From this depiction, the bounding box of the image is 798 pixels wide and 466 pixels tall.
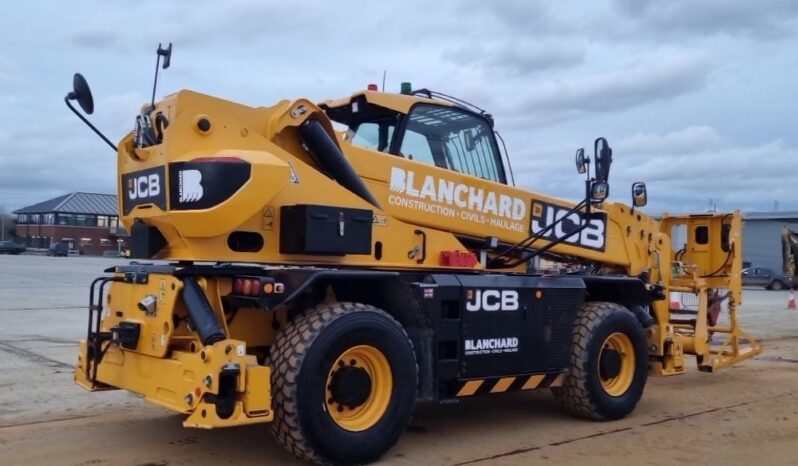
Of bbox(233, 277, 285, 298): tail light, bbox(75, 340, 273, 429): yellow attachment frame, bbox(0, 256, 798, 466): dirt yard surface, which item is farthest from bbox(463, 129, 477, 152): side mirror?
bbox(75, 340, 273, 429): yellow attachment frame


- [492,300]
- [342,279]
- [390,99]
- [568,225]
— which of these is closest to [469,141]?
[390,99]

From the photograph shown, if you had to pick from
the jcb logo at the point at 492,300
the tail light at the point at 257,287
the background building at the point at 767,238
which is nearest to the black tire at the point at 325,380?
the tail light at the point at 257,287

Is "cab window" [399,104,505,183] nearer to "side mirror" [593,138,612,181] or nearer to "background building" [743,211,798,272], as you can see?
"side mirror" [593,138,612,181]

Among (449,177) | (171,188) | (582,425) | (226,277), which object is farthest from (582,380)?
(171,188)

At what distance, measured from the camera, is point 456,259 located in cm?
711

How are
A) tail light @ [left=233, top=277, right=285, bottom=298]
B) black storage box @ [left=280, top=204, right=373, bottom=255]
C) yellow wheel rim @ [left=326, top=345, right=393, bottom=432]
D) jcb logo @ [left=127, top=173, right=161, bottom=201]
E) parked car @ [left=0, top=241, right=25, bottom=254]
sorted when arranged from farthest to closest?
1. parked car @ [left=0, top=241, right=25, bottom=254]
2. black storage box @ [left=280, top=204, right=373, bottom=255]
3. jcb logo @ [left=127, top=173, right=161, bottom=201]
4. yellow wheel rim @ [left=326, top=345, right=393, bottom=432]
5. tail light @ [left=233, top=277, right=285, bottom=298]

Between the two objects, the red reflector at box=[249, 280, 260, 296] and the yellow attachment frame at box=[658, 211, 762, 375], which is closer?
the red reflector at box=[249, 280, 260, 296]

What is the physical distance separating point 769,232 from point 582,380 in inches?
1839

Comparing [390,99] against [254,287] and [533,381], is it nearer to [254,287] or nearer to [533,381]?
[254,287]

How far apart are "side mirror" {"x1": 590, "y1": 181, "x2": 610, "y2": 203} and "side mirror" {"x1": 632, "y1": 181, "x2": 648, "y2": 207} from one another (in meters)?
1.58

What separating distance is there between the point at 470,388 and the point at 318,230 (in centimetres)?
189

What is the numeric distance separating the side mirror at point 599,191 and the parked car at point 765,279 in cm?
3776

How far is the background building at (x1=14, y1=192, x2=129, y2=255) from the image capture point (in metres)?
83.5

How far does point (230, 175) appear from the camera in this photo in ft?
18.2
